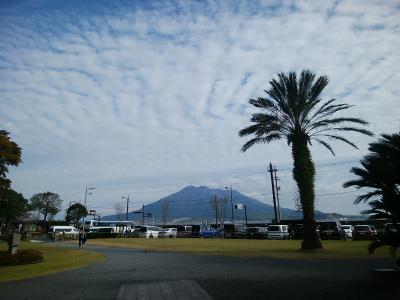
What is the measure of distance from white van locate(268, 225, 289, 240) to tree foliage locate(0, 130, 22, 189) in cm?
3088

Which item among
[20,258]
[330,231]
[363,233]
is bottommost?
[20,258]

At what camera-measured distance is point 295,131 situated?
26.2 metres

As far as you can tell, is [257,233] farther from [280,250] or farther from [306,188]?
[306,188]

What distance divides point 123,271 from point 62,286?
362 cm

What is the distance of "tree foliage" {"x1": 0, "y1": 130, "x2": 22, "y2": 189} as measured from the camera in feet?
73.3

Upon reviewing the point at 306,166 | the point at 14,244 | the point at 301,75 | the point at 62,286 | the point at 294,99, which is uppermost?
the point at 301,75

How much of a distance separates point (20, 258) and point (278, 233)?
3184cm

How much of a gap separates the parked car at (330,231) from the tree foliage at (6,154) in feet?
110

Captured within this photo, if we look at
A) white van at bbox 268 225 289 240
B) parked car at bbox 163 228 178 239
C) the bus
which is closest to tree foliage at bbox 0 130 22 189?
white van at bbox 268 225 289 240

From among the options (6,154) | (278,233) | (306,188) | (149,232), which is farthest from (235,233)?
(6,154)

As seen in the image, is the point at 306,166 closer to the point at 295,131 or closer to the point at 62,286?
the point at 295,131

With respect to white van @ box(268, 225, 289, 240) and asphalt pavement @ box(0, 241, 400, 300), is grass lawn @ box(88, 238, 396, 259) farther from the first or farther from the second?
white van @ box(268, 225, 289, 240)

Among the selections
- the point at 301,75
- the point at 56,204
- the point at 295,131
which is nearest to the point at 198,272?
the point at 295,131

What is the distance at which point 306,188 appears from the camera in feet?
82.1
